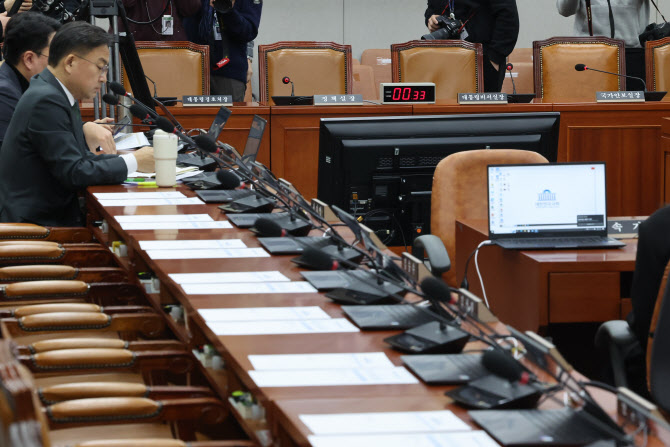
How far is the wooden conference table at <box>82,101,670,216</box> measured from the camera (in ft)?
16.6

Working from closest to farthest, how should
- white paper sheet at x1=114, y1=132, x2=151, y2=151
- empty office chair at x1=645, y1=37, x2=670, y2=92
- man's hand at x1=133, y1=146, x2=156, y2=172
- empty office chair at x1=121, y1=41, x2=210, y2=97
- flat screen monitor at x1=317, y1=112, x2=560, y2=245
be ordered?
flat screen monitor at x1=317, y1=112, x2=560, y2=245 → man's hand at x1=133, y1=146, x2=156, y2=172 → white paper sheet at x1=114, y1=132, x2=151, y2=151 → empty office chair at x1=121, y1=41, x2=210, y2=97 → empty office chair at x1=645, y1=37, x2=670, y2=92

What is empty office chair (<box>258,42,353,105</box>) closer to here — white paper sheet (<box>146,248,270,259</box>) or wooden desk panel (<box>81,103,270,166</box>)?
wooden desk panel (<box>81,103,270,166</box>)

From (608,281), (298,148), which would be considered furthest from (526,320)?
(298,148)

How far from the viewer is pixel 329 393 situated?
1454 millimetres

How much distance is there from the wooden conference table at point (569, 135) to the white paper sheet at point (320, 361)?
3.42m

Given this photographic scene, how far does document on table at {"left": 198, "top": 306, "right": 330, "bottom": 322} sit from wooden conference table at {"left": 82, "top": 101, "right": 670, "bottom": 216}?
3143 millimetres

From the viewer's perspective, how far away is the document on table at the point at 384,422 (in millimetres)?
1308

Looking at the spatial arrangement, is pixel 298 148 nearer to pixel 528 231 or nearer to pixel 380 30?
pixel 528 231

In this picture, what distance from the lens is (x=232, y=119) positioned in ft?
16.7

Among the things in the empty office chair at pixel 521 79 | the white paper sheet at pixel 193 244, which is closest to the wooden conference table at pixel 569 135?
the empty office chair at pixel 521 79

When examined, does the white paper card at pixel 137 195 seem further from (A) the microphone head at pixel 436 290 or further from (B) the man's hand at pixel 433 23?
(B) the man's hand at pixel 433 23

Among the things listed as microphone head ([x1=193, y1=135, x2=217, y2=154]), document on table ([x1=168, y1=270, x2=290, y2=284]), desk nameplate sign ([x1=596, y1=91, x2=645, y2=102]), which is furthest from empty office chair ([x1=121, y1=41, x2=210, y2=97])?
document on table ([x1=168, y1=270, x2=290, y2=284])

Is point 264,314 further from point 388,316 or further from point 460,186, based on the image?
point 460,186

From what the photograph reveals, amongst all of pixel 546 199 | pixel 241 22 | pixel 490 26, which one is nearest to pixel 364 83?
pixel 490 26
